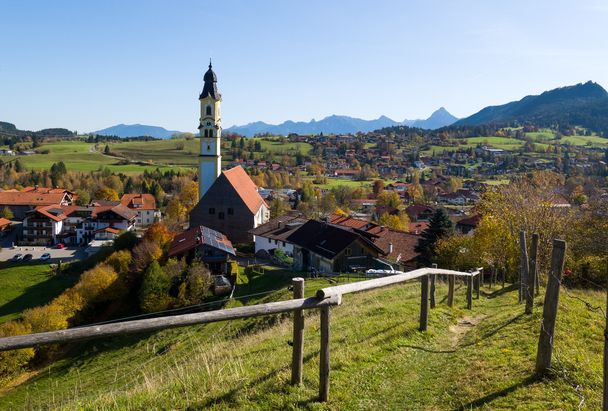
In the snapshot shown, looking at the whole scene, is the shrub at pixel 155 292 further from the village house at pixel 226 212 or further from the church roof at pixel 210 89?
the church roof at pixel 210 89

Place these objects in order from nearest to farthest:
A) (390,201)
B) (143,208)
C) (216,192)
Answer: (216,192) → (143,208) → (390,201)

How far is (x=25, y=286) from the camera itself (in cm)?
4791

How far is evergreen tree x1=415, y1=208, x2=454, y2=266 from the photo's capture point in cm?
3772

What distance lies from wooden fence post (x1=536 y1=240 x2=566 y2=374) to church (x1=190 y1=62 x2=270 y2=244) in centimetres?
4572

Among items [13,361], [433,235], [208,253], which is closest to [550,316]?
[13,361]

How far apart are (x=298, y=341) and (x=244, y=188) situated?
51420 mm

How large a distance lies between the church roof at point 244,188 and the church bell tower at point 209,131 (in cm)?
241

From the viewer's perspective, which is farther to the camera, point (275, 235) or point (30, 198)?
point (30, 198)

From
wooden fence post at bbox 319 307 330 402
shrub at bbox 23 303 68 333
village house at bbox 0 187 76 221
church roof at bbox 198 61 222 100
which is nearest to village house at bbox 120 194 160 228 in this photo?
village house at bbox 0 187 76 221

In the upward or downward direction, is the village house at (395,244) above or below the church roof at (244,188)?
below

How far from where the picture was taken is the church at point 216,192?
167 feet

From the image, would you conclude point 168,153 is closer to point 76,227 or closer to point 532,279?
point 76,227

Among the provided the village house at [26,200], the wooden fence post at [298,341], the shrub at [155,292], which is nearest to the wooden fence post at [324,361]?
the wooden fence post at [298,341]

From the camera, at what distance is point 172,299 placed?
32750 mm
